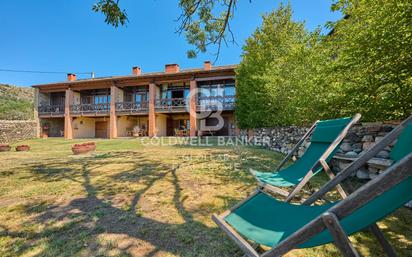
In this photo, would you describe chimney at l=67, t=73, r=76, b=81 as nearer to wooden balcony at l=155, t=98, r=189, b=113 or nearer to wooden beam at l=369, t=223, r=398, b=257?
wooden balcony at l=155, t=98, r=189, b=113

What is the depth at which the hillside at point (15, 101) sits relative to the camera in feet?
95.8

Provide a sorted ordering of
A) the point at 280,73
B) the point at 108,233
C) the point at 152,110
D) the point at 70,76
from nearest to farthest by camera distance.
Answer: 1. the point at 108,233
2. the point at 280,73
3. the point at 152,110
4. the point at 70,76

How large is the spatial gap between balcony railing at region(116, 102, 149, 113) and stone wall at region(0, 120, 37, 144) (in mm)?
8898

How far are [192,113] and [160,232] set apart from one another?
Result: 626 inches

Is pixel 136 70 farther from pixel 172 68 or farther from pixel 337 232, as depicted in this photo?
pixel 337 232

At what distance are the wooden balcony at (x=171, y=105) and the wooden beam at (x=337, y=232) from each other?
17718mm

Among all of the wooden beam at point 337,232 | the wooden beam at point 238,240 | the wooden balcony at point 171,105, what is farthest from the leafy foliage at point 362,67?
the wooden balcony at point 171,105

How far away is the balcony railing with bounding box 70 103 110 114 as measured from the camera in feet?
66.4

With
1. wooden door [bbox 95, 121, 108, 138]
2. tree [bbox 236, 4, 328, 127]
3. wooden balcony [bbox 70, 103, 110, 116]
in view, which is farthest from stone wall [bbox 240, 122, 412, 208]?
wooden door [bbox 95, 121, 108, 138]

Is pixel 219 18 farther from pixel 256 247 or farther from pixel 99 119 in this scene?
pixel 99 119

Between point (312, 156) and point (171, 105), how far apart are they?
16.8 metres

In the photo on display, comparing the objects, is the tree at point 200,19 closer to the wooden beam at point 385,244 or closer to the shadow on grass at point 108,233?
the shadow on grass at point 108,233

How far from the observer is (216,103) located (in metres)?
18.1

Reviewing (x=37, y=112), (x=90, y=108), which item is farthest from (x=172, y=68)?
(x=37, y=112)
